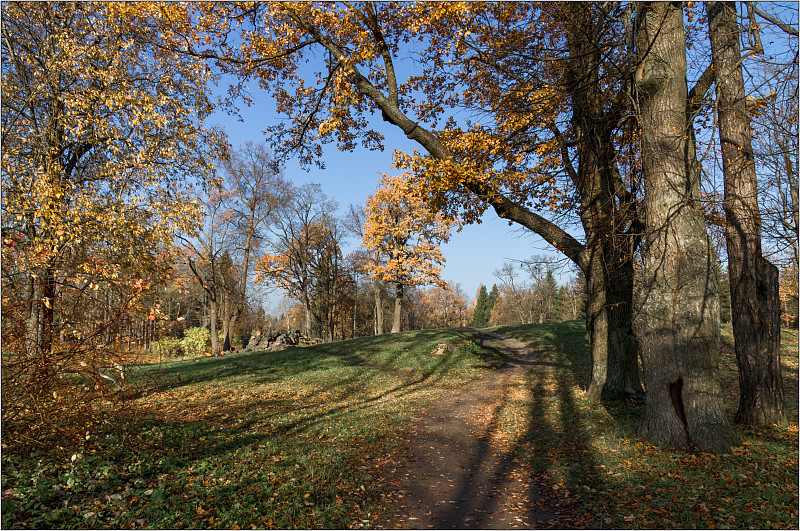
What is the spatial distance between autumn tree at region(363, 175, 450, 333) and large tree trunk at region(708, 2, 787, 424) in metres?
19.8

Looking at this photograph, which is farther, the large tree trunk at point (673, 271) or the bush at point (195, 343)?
the bush at point (195, 343)

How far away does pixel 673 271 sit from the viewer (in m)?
6.15

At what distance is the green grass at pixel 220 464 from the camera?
13.6 feet

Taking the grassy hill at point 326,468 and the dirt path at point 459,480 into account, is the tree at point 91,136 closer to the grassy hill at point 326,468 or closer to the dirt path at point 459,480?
the grassy hill at point 326,468

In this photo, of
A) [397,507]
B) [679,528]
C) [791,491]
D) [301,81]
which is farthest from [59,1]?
[791,491]

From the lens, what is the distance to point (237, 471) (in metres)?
5.35

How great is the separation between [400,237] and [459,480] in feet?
74.2

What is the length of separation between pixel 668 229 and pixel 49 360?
26.9 ft

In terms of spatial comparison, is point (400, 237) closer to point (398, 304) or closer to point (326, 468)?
point (398, 304)

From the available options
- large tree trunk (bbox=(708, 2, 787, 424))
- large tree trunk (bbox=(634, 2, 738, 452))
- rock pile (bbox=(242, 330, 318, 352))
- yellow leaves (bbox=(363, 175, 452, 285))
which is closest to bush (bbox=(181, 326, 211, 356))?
rock pile (bbox=(242, 330, 318, 352))

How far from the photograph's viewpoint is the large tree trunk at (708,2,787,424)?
264 inches

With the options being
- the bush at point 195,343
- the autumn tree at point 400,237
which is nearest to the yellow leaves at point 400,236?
the autumn tree at point 400,237

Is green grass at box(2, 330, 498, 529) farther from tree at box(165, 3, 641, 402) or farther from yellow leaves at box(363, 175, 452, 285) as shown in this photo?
yellow leaves at box(363, 175, 452, 285)

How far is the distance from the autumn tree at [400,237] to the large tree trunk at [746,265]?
19.8m
